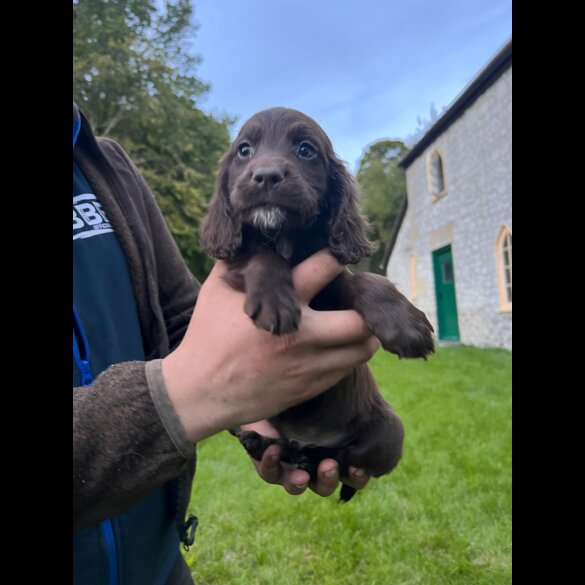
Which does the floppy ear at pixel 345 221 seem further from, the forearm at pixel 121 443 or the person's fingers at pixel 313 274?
the forearm at pixel 121 443

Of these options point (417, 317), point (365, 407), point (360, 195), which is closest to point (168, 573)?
point (365, 407)

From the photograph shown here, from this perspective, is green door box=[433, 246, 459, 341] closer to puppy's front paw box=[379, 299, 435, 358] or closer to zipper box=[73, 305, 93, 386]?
puppy's front paw box=[379, 299, 435, 358]

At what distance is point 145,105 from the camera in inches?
577

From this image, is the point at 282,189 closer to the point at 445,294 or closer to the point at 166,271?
the point at 166,271

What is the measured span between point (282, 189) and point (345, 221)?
1.02ft

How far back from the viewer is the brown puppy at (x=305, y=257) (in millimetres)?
1567

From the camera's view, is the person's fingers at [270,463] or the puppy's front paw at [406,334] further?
the person's fingers at [270,463]

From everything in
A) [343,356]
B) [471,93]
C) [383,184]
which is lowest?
[343,356]

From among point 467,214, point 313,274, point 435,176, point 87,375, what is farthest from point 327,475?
point 435,176

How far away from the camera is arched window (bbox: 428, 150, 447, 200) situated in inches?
594

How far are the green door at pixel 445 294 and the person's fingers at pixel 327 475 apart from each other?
14.0 meters

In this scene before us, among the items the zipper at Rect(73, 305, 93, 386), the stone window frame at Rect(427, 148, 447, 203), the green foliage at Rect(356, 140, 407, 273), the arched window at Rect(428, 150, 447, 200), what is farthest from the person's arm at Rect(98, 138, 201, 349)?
the green foliage at Rect(356, 140, 407, 273)

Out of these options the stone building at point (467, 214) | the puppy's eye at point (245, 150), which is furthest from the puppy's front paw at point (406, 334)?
the stone building at point (467, 214)
